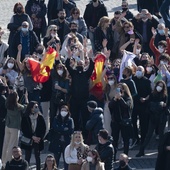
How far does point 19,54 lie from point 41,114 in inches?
106

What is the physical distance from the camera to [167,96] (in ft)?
85.0

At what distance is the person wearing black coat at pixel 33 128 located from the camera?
82.0ft

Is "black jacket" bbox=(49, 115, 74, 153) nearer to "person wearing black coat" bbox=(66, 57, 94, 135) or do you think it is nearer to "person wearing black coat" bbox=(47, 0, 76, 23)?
"person wearing black coat" bbox=(66, 57, 94, 135)

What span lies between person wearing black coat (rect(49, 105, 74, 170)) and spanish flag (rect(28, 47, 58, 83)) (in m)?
1.90

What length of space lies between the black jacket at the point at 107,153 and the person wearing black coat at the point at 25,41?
5.94 metres

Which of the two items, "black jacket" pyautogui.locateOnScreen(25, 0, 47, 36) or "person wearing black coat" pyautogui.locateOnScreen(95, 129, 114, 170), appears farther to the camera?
"black jacket" pyautogui.locateOnScreen(25, 0, 47, 36)

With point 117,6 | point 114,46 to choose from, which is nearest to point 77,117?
point 114,46

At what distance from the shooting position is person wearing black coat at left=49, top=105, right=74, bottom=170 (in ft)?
81.6

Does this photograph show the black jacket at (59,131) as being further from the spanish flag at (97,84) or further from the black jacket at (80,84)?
the spanish flag at (97,84)

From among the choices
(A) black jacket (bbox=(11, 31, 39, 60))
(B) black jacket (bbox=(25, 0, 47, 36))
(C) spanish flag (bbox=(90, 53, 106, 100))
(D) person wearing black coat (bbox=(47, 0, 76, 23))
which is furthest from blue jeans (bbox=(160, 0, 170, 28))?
(C) spanish flag (bbox=(90, 53, 106, 100))

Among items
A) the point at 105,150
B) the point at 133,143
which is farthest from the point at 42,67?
the point at 105,150

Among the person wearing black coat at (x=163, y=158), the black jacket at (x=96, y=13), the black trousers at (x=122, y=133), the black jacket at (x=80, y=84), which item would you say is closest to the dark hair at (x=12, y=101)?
the black jacket at (x=80, y=84)

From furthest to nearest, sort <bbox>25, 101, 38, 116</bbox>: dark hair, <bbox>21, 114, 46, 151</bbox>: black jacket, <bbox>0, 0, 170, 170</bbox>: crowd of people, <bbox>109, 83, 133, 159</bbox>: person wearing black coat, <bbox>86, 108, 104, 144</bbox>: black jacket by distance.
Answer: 1. <bbox>109, 83, 133, 159</bbox>: person wearing black coat
2. <bbox>21, 114, 46, 151</bbox>: black jacket
3. <bbox>25, 101, 38, 116</bbox>: dark hair
4. <bbox>86, 108, 104, 144</bbox>: black jacket
5. <bbox>0, 0, 170, 170</bbox>: crowd of people

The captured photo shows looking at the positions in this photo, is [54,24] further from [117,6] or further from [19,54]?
[117,6]
